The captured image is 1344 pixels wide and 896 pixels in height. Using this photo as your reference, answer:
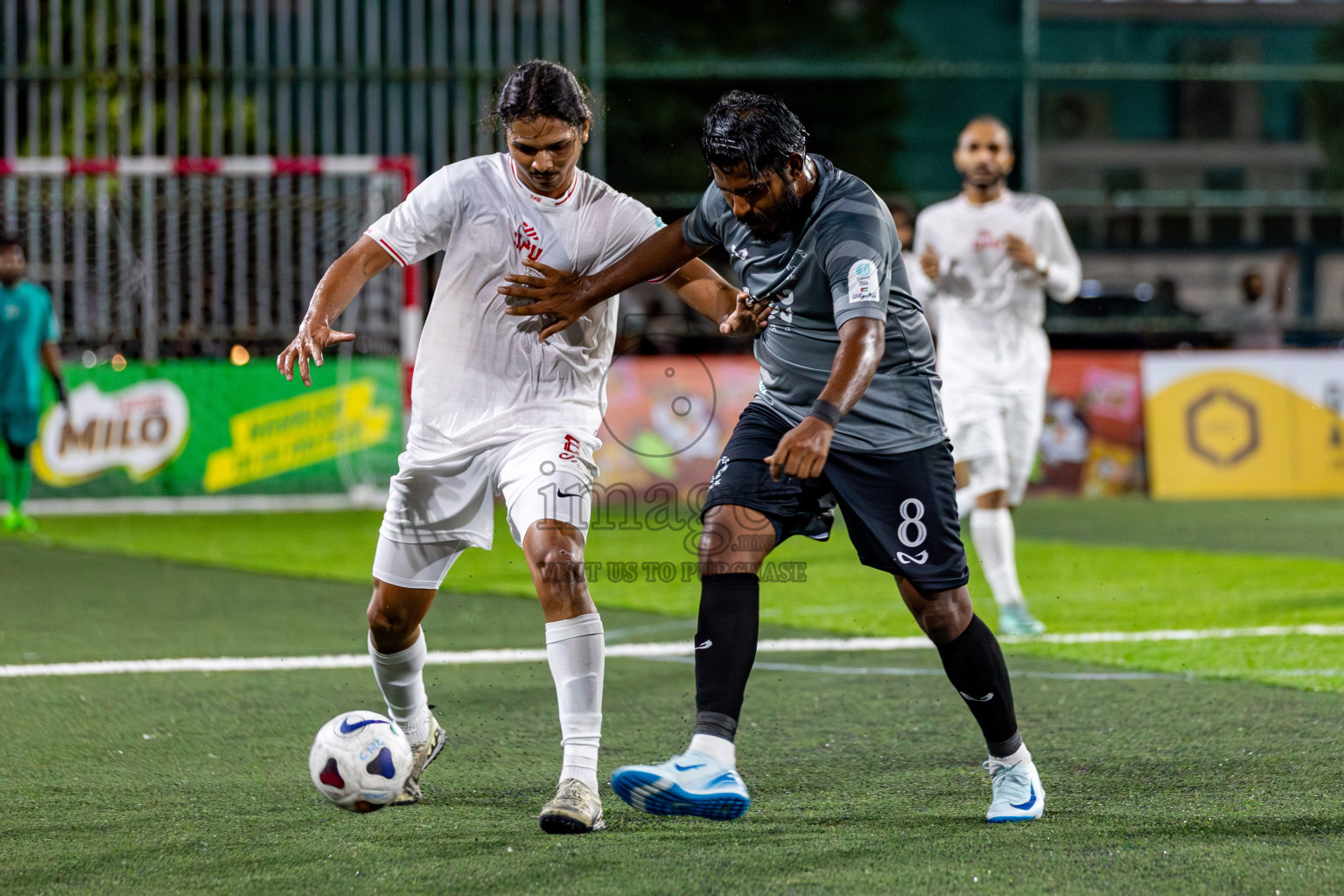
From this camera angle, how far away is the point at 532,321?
172 inches

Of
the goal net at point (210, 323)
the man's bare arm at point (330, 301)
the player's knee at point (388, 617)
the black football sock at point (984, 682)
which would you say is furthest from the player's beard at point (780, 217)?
the goal net at point (210, 323)

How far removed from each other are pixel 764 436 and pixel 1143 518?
956 centimetres

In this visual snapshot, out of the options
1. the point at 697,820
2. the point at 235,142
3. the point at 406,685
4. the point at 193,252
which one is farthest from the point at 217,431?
the point at 697,820

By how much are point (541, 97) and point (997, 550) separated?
3956 mm

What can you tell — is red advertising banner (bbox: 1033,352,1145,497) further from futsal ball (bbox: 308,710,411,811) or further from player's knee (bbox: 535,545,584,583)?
futsal ball (bbox: 308,710,411,811)

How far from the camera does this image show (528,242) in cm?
437

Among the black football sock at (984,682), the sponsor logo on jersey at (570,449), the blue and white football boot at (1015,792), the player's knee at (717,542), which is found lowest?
the blue and white football boot at (1015,792)

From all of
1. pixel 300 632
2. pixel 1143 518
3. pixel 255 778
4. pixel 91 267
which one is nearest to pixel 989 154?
pixel 300 632

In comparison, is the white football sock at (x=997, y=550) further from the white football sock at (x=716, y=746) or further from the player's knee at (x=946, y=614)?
the white football sock at (x=716, y=746)

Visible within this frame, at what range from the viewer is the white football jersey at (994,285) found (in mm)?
7812

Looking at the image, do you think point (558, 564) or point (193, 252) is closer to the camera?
point (558, 564)

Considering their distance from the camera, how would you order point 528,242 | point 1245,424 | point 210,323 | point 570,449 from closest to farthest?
1. point 570,449
2. point 528,242
3. point 1245,424
4. point 210,323

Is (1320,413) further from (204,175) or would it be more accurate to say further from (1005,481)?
(204,175)

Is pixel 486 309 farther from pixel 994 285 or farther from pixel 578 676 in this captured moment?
pixel 994 285
